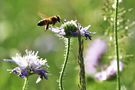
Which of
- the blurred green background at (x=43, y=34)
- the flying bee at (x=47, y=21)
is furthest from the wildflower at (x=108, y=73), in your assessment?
the flying bee at (x=47, y=21)

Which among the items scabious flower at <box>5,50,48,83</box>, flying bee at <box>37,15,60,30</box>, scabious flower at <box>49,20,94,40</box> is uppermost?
flying bee at <box>37,15,60,30</box>

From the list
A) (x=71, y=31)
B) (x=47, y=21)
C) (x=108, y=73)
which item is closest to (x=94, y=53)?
(x=108, y=73)

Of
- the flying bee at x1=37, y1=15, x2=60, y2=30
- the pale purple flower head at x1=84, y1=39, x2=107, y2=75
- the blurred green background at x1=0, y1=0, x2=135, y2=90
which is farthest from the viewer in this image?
the pale purple flower head at x1=84, y1=39, x2=107, y2=75

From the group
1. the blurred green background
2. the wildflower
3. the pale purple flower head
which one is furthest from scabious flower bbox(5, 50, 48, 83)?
the pale purple flower head

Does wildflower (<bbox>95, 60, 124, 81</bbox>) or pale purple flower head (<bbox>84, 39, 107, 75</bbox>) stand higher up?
pale purple flower head (<bbox>84, 39, 107, 75</bbox>)

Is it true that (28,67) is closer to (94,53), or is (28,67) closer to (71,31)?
(71,31)

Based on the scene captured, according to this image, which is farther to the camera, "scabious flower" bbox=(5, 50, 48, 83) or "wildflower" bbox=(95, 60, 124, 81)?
"wildflower" bbox=(95, 60, 124, 81)

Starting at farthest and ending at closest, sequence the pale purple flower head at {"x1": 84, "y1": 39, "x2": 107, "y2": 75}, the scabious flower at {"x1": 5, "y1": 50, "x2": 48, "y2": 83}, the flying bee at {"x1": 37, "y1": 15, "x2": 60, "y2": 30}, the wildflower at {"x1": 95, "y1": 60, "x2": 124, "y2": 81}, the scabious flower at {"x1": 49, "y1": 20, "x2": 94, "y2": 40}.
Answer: the pale purple flower head at {"x1": 84, "y1": 39, "x2": 107, "y2": 75} → the wildflower at {"x1": 95, "y1": 60, "x2": 124, "y2": 81} → the flying bee at {"x1": 37, "y1": 15, "x2": 60, "y2": 30} → the scabious flower at {"x1": 49, "y1": 20, "x2": 94, "y2": 40} → the scabious flower at {"x1": 5, "y1": 50, "x2": 48, "y2": 83}

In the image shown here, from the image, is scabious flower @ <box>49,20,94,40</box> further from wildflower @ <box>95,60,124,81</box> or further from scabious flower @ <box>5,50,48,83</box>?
wildflower @ <box>95,60,124,81</box>

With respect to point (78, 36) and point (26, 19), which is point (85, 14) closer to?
point (26, 19)
